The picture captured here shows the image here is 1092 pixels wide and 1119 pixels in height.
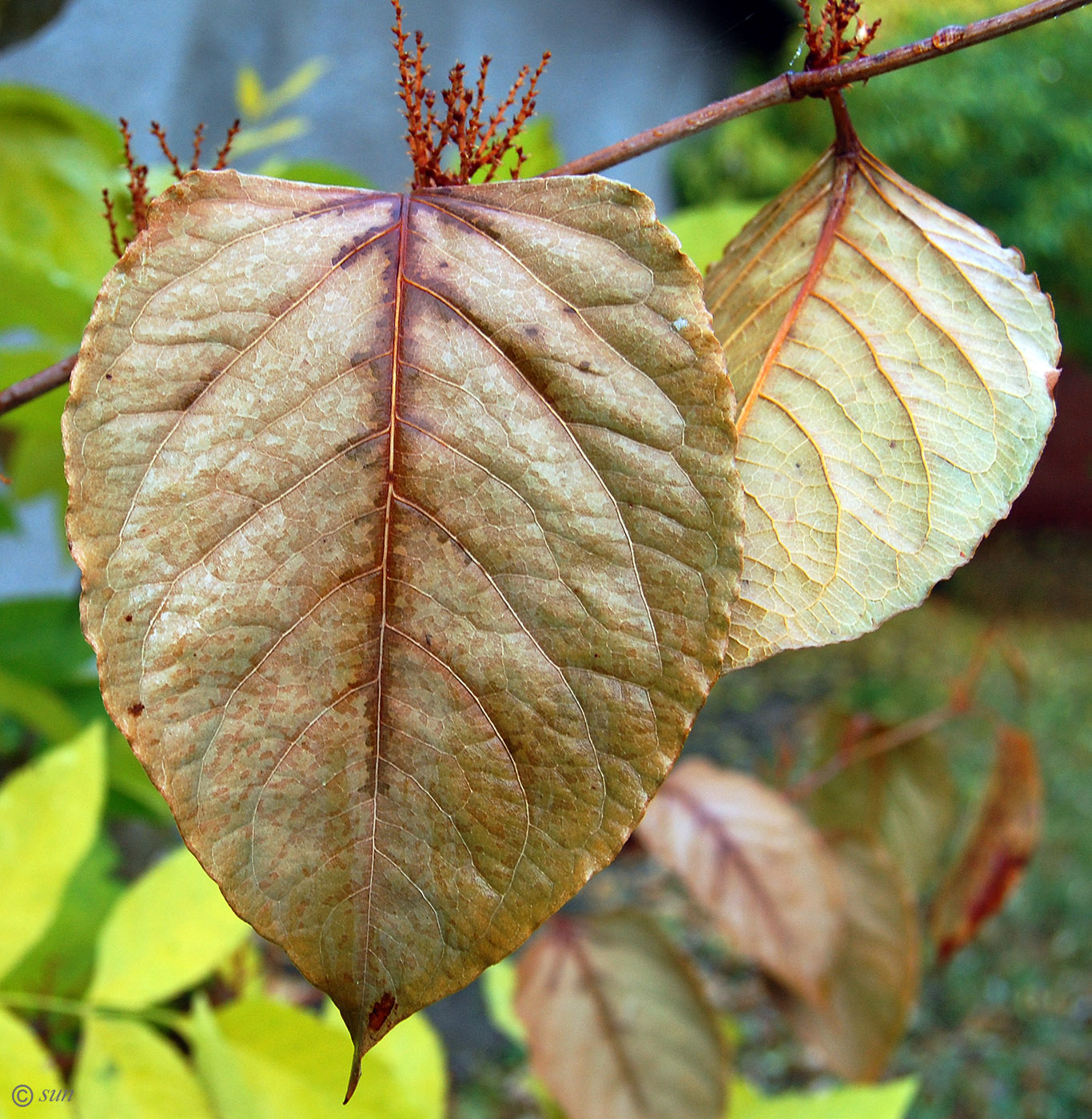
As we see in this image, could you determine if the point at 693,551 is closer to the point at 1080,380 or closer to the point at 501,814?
the point at 501,814

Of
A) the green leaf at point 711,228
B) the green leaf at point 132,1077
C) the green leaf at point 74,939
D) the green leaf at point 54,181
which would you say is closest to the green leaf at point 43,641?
the green leaf at point 74,939

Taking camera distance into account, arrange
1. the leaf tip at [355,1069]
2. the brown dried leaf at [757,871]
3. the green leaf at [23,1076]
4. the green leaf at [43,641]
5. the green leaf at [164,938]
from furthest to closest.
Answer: the green leaf at [43,641], the brown dried leaf at [757,871], the green leaf at [164,938], the green leaf at [23,1076], the leaf tip at [355,1069]

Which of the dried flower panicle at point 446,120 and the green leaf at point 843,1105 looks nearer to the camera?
the dried flower panicle at point 446,120

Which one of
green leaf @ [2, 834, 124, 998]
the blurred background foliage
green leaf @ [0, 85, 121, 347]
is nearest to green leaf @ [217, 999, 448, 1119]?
the blurred background foliage

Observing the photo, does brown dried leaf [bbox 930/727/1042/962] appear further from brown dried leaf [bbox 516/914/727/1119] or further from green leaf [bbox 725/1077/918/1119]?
brown dried leaf [bbox 516/914/727/1119]

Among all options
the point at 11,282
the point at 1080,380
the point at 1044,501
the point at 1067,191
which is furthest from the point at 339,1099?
the point at 1044,501

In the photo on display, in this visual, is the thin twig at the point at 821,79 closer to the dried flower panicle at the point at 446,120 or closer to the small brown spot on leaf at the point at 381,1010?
the dried flower panicle at the point at 446,120

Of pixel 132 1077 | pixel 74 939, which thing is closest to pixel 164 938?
pixel 132 1077
